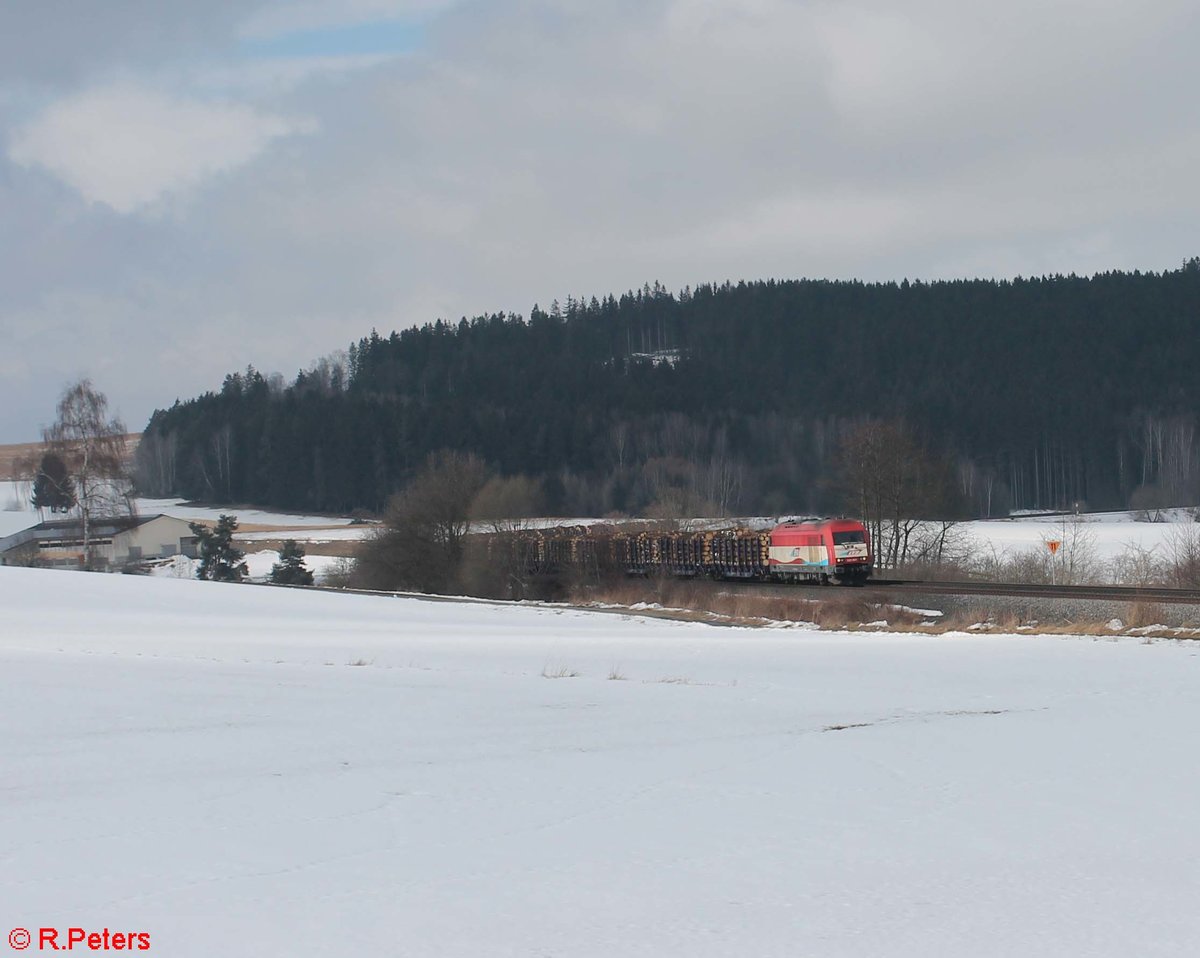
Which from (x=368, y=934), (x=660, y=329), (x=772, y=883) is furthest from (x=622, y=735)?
(x=660, y=329)

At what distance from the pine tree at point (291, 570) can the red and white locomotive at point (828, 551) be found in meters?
33.4

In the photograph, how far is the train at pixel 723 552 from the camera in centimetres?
4466

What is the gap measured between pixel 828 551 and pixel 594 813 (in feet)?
124

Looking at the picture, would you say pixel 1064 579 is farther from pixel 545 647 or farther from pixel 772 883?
pixel 772 883

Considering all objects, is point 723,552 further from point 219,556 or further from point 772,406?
point 772,406

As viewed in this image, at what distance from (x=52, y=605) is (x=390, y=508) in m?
36.9

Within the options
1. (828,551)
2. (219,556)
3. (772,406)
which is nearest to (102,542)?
(219,556)

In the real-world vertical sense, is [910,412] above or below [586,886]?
above

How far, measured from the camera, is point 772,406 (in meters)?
155

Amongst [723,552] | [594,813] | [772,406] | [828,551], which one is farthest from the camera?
[772,406]

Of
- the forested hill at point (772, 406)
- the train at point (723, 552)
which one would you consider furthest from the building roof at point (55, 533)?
the forested hill at point (772, 406)

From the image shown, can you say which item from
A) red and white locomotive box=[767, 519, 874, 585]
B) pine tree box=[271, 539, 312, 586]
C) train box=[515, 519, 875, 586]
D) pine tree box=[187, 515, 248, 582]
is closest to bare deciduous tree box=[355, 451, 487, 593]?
pine tree box=[271, 539, 312, 586]

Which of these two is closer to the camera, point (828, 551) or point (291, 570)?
point (828, 551)

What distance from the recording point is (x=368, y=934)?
537 centimetres
